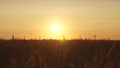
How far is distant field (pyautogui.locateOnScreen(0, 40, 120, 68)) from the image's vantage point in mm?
12562

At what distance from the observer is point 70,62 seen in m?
13.0

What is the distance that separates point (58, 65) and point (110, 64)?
1.80m

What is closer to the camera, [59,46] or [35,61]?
[35,61]

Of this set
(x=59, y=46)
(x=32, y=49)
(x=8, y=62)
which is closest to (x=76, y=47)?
(x=59, y=46)

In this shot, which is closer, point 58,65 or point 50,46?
point 58,65

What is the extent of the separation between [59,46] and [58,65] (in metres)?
0.99

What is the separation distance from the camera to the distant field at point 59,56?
1256cm

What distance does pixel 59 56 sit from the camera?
13195mm

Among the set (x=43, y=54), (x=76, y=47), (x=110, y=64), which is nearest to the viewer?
(x=110, y=64)

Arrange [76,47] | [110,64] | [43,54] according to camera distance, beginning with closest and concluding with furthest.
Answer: [110,64]
[43,54]
[76,47]

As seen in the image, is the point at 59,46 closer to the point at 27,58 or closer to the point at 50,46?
the point at 50,46

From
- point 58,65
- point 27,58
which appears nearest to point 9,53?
point 27,58

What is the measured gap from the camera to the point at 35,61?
1248 cm

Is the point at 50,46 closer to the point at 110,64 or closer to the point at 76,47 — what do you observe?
the point at 76,47
